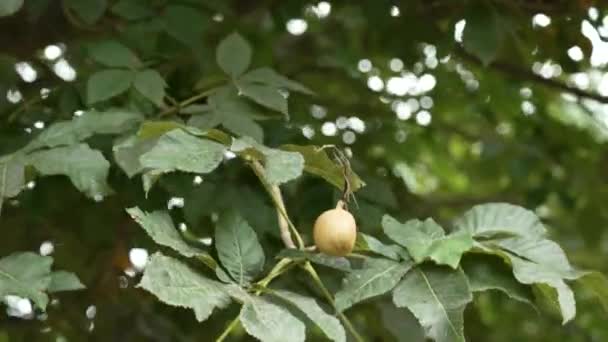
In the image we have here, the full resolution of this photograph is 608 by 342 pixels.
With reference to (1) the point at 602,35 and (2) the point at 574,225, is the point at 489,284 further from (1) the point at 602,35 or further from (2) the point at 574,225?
(2) the point at 574,225

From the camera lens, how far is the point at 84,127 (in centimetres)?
115

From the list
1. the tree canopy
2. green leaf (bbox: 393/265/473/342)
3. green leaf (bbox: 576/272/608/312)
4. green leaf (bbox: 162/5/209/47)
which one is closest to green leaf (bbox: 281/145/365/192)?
the tree canopy

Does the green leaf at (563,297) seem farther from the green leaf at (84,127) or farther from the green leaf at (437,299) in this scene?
the green leaf at (84,127)

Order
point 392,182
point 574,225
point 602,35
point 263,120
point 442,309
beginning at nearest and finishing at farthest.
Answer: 1. point 442,309
2. point 263,120
3. point 602,35
4. point 392,182
5. point 574,225

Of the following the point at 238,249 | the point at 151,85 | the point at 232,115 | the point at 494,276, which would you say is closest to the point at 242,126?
Result: the point at 232,115

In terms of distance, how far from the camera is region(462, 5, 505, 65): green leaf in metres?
1.48

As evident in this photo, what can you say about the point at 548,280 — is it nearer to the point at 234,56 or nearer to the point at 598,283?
the point at 598,283

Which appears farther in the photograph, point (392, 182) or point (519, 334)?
point (519, 334)

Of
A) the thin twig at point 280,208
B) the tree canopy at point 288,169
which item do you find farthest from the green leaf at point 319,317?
the thin twig at point 280,208

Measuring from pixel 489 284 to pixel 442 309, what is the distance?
0.06m

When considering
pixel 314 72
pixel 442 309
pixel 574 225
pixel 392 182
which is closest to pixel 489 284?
pixel 442 309

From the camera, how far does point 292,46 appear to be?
7.06 ft

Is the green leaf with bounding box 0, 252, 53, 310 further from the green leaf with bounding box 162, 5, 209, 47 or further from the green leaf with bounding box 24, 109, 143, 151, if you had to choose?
the green leaf with bounding box 162, 5, 209, 47

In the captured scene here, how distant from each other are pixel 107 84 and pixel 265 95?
18cm
